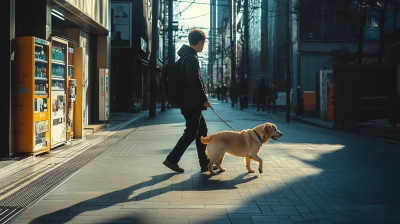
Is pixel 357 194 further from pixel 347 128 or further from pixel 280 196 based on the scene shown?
pixel 347 128

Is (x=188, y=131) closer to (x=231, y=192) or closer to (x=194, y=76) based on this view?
(x=194, y=76)

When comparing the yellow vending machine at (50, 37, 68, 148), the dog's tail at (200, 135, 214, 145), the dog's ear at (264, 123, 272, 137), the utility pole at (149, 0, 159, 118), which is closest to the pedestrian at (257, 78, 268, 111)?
the utility pole at (149, 0, 159, 118)

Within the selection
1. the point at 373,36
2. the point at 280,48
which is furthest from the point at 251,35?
the point at 373,36

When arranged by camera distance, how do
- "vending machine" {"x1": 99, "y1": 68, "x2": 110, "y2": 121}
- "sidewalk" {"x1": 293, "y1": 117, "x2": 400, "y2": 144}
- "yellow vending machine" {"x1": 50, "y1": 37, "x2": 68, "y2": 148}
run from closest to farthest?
"yellow vending machine" {"x1": 50, "y1": 37, "x2": 68, "y2": 148}, "sidewalk" {"x1": 293, "y1": 117, "x2": 400, "y2": 144}, "vending machine" {"x1": 99, "y1": 68, "x2": 110, "y2": 121}

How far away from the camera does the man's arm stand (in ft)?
23.9

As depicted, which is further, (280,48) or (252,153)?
(280,48)

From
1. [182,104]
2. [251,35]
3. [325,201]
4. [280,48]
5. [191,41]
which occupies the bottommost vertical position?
[325,201]

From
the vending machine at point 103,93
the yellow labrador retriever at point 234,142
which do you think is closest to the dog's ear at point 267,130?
the yellow labrador retriever at point 234,142

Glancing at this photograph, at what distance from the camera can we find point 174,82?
24.2 feet

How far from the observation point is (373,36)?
34.2 m

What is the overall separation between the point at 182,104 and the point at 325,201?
2521 mm

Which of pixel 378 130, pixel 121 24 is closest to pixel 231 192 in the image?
pixel 378 130

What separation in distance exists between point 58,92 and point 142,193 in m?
5.16

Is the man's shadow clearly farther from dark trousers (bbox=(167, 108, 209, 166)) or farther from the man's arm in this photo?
the man's arm
